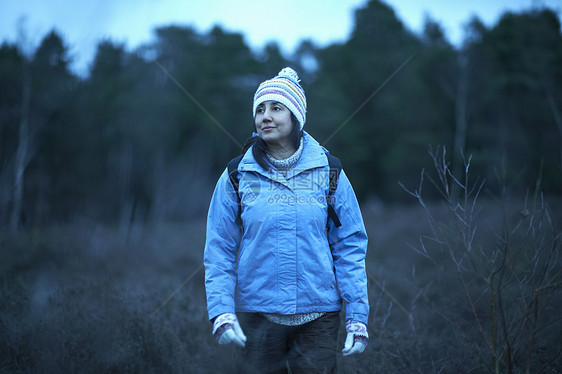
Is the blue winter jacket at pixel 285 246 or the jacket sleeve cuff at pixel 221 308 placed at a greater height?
the blue winter jacket at pixel 285 246

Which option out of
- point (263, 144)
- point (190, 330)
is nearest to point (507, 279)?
point (263, 144)

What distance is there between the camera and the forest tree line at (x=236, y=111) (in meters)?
11.2

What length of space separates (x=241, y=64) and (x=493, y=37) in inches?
653

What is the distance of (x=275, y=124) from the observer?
2557mm

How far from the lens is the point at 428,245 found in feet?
26.7

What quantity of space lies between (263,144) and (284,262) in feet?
2.48

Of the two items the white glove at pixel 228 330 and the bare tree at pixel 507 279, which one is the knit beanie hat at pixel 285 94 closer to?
the bare tree at pixel 507 279

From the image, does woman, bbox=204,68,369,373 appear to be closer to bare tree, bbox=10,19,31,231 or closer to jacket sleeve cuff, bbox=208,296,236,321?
jacket sleeve cuff, bbox=208,296,236,321

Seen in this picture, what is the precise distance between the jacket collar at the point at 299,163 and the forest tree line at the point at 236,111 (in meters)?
2.01

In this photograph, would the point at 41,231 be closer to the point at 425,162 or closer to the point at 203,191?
the point at 203,191

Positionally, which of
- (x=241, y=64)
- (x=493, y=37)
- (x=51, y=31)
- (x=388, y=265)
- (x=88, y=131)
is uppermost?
(x=241, y=64)

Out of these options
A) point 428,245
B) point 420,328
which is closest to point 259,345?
point 420,328

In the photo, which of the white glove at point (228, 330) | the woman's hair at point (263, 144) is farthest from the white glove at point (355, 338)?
the woman's hair at point (263, 144)

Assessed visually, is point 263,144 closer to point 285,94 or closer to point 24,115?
point 285,94
